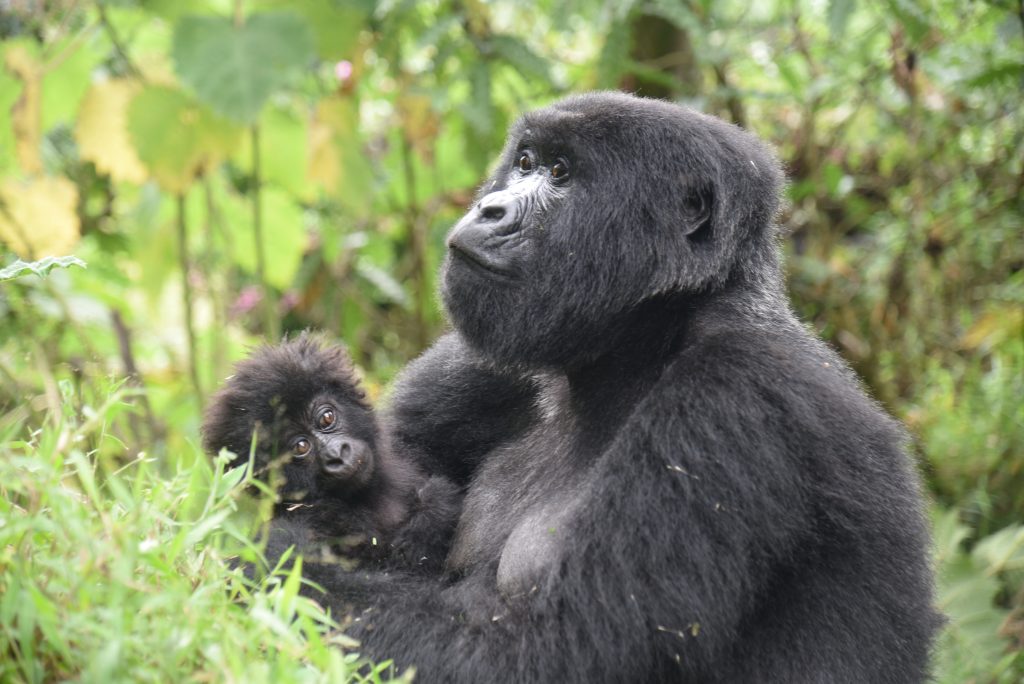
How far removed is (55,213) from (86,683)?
3343 millimetres

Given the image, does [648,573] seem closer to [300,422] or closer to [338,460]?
[338,460]

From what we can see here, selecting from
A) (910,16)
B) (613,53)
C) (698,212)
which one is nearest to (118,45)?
(613,53)

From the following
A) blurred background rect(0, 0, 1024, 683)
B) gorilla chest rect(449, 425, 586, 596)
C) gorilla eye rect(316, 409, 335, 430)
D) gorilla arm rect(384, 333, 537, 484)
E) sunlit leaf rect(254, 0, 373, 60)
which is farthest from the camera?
sunlit leaf rect(254, 0, 373, 60)

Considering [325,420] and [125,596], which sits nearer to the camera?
[125,596]

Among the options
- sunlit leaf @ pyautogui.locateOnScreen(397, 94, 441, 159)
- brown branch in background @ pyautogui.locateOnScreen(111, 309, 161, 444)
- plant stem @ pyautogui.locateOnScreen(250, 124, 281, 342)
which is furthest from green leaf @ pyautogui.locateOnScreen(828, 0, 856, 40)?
brown branch in background @ pyautogui.locateOnScreen(111, 309, 161, 444)

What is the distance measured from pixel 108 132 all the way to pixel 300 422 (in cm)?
216

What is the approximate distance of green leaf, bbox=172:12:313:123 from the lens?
417cm

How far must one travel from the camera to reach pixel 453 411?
10.7ft

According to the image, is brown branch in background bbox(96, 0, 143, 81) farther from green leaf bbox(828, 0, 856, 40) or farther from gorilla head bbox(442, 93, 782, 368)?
green leaf bbox(828, 0, 856, 40)

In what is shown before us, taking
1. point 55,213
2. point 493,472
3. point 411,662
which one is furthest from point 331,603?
point 55,213

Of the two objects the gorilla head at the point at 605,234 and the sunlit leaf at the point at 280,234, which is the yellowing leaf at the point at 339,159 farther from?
the gorilla head at the point at 605,234

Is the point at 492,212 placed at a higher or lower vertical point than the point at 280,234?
lower

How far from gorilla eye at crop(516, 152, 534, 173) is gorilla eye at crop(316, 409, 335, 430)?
2.84 feet

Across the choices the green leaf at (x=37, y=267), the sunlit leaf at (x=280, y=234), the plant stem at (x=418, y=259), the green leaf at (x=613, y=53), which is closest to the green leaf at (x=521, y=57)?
the green leaf at (x=613, y=53)
